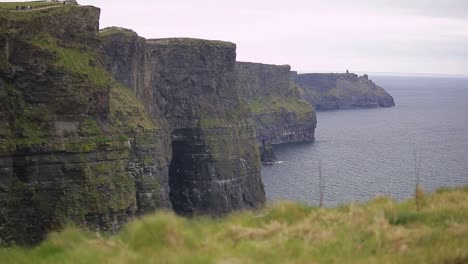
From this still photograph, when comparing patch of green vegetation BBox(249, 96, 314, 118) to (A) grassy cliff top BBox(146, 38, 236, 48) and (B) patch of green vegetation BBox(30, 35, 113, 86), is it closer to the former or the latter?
(A) grassy cliff top BBox(146, 38, 236, 48)

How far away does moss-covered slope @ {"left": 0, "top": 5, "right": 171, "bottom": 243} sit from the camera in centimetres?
5019

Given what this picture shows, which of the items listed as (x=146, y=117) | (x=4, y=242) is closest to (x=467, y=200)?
(x=4, y=242)

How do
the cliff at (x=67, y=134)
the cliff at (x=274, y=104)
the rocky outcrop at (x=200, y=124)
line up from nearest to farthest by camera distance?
the cliff at (x=67, y=134), the rocky outcrop at (x=200, y=124), the cliff at (x=274, y=104)

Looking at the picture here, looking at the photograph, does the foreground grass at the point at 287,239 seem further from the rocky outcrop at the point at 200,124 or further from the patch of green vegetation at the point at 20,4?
the rocky outcrop at the point at 200,124

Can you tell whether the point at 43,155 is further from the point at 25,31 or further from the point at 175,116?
the point at 175,116

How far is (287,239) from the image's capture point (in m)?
17.1

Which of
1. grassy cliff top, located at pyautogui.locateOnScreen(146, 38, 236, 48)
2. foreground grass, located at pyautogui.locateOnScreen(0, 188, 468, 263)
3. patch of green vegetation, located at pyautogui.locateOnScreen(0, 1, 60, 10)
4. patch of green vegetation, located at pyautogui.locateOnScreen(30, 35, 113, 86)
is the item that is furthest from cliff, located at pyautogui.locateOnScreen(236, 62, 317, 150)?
foreground grass, located at pyautogui.locateOnScreen(0, 188, 468, 263)

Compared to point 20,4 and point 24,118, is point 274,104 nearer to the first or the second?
point 20,4

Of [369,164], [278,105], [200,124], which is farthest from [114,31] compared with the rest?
[278,105]

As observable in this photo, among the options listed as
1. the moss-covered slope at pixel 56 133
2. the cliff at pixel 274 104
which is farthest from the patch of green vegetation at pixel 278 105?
the moss-covered slope at pixel 56 133

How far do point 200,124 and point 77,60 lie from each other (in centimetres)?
3103

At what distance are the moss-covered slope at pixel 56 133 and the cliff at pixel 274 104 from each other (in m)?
111

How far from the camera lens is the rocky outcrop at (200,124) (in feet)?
269

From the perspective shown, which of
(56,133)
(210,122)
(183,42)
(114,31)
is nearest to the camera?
(56,133)
